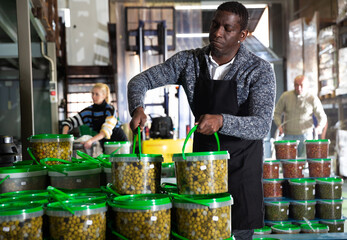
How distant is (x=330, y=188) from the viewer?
4.94 metres

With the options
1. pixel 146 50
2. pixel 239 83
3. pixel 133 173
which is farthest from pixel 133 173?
pixel 146 50

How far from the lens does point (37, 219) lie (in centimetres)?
130

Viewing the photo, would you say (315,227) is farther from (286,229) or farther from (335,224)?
(335,224)

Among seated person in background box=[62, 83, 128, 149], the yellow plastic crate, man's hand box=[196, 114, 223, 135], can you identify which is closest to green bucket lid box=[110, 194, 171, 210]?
man's hand box=[196, 114, 223, 135]

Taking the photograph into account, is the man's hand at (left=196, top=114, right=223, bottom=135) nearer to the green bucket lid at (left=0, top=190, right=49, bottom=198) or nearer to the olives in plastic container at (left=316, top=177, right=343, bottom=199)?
the green bucket lid at (left=0, top=190, right=49, bottom=198)

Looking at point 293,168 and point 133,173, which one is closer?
point 133,173

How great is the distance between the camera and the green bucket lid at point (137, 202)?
1.33 metres

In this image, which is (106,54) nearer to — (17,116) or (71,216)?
(17,116)

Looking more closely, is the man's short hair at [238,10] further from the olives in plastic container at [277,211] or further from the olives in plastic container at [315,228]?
the olives in plastic container at [277,211]

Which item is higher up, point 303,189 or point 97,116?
point 97,116

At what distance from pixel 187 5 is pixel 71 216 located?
10.1m

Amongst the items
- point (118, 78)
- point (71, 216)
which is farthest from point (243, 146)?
point (118, 78)

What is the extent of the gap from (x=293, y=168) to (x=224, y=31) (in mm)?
3670

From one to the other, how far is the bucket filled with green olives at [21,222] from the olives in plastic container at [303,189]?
159 inches
